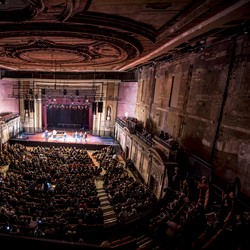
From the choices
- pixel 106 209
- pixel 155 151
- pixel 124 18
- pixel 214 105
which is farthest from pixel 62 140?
pixel 124 18

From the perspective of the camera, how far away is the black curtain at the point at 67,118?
31469 millimetres

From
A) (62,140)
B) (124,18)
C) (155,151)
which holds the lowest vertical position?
(62,140)

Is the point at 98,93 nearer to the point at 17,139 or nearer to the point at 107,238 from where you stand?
the point at 17,139

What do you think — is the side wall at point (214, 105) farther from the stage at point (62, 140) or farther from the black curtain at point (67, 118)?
the black curtain at point (67, 118)

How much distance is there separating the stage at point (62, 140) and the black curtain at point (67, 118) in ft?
16.2

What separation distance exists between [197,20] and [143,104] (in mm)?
14385

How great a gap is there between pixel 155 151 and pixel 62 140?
1546 cm

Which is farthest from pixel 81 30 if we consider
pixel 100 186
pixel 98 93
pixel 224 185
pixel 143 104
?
pixel 98 93

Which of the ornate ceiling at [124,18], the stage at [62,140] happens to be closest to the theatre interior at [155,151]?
the ornate ceiling at [124,18]

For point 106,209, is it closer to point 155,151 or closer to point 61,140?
point 155,151

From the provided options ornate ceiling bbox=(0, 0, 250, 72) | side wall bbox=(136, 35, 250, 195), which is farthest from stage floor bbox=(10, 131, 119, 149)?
ornate ceiling bbox=(0, 0, 250, 72)

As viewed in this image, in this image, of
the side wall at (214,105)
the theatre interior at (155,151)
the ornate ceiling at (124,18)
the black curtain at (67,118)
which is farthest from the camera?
the black curtain at (67,118)

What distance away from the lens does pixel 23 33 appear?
8109 mm

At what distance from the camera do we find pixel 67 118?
105 feet
